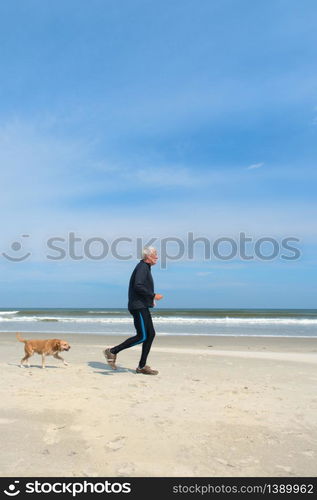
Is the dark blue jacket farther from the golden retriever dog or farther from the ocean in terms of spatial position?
the ocean

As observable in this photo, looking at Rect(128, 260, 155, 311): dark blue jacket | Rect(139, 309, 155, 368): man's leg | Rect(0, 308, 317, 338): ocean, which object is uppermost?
Rect(128, 260, 155, 311): dark blue jacket

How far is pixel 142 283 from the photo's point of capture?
20.6ft

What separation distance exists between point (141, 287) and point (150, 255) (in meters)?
0.52

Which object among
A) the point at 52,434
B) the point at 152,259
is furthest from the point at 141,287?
the point at 52,434

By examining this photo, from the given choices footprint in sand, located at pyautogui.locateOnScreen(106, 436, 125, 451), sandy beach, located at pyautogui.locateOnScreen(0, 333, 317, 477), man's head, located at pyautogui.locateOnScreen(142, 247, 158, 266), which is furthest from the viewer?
man's head, located at pyautogui.locateOnScreen(142, 247, 158, 266)

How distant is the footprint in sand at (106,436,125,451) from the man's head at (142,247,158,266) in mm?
3252

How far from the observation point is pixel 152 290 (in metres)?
6.41

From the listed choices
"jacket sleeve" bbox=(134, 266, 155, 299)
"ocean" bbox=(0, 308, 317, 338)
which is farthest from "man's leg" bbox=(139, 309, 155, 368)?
"ocean" bbox=(0, 308, 317, 338)

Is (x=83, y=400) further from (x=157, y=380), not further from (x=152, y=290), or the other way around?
(x=152, y=290)

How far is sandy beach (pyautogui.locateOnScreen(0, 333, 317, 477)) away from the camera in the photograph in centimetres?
295

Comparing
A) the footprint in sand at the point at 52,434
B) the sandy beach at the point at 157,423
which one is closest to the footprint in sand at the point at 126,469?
the sandy beach at the point at 157,423

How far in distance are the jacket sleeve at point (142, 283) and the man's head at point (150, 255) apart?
146 mm

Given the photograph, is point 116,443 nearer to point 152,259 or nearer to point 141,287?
point 141,287
